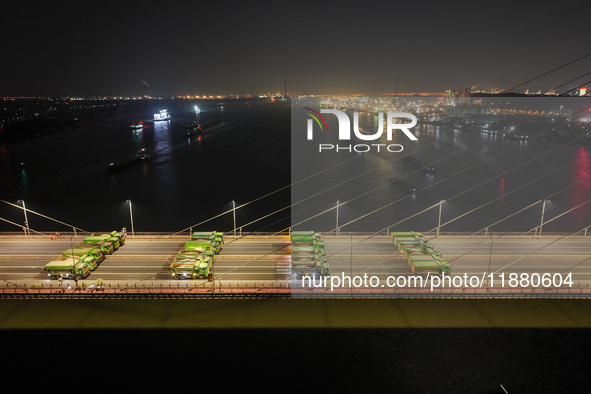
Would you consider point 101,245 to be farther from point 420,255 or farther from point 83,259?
point 420,255

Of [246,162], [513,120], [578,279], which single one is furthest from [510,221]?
[513,120]

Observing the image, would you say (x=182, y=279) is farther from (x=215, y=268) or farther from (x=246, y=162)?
(x=246, y=162)

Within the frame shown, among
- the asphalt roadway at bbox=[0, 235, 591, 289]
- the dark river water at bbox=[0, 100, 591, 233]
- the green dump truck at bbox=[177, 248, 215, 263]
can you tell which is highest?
the green dump truck at bbox=[177, 248, 215, 263]

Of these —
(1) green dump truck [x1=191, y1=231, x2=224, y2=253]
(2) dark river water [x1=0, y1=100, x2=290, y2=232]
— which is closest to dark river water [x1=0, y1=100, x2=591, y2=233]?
(2) dark river water [x1=0, y1=100, x2=290, y2=232]

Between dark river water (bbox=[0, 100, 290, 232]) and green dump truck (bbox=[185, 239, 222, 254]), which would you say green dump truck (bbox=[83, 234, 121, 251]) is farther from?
dark river water (bbox=[0, 100, 290, 232])
